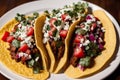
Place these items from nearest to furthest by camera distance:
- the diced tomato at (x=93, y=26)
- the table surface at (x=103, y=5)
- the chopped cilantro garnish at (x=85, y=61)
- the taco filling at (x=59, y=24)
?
the chopped cilantro garnish at (x=85, y=61) < the taco filling at (x=59, y=24) < the diced tomato at (x=93, y=26) < the table surface at (x=103, y=5)

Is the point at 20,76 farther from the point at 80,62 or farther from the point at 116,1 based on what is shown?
the point at 116,1

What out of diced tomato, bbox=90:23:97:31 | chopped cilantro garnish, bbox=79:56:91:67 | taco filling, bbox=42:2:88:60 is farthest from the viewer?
diced tomato, bbox=90:23:97:31

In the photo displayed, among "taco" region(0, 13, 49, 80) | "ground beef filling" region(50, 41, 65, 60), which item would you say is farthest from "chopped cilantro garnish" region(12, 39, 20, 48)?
"ground beef filling" region(50, 41, 65, 60)

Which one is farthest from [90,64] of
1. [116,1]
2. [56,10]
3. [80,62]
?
[116,1]

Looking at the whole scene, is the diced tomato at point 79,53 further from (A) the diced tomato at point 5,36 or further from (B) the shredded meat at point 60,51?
(A) the diced tomato at point 5,36

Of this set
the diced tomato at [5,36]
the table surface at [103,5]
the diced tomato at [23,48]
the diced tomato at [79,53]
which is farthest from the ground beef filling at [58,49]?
the table surface at [103,5]

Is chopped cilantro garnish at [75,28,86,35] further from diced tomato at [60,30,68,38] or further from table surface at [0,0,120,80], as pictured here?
table surface at [0,0,120,80]

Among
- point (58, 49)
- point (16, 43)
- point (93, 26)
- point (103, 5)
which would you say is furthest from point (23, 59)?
point (103, 5)

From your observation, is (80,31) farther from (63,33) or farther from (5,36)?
(5,36)
